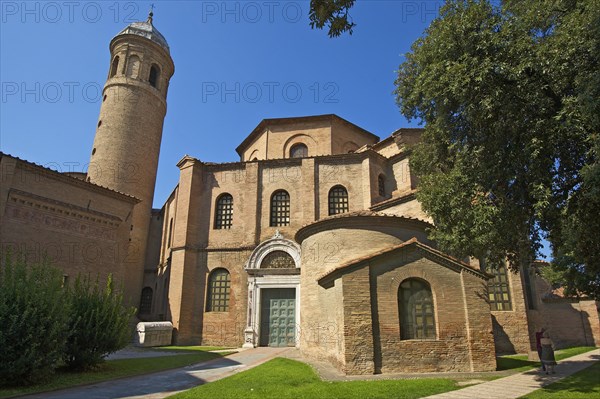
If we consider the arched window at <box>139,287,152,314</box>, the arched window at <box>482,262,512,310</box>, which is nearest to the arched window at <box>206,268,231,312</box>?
the arched window at <box>139,287,152,314</box>

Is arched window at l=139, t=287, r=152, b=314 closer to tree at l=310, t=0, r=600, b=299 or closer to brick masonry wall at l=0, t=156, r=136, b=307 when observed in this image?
brick masonry wall at l=0, t=156, r=136, b=307

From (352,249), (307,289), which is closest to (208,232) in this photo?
(307,289)

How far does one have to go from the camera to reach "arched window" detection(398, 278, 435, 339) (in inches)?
433

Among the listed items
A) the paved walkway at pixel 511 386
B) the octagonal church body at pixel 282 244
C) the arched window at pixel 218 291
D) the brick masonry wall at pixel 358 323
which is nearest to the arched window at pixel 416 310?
the octagonal church body at pixel 282 244

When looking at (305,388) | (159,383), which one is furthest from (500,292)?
(159,383)

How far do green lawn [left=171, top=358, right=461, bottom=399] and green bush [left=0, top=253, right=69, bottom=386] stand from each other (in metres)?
Result: 3.46

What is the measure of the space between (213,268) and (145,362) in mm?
8381

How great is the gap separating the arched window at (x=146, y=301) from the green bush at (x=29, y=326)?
16.5 metres

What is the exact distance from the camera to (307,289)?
48.1ft

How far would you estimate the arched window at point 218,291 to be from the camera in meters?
20.2

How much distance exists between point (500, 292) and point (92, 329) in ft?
50.0

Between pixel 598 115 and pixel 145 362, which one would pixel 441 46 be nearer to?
pixel 598 115

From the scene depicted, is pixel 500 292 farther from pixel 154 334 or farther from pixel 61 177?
pixel 61 177

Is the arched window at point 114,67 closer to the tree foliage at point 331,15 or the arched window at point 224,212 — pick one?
the arched window at point 224,212
